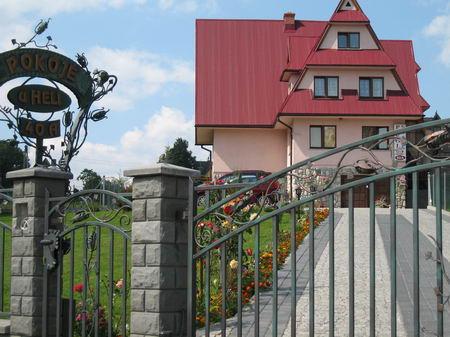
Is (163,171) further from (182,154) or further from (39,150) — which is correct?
(182,154)

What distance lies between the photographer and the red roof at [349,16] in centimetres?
3009

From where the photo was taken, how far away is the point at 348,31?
30.4 meters

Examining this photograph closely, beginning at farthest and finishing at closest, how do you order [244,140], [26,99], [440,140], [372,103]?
1. [244,140]
2. [372,103]
3. [26,99]
4. [440,140]

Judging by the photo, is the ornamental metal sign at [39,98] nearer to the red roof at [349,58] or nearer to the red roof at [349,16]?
the red roof at [349,58]

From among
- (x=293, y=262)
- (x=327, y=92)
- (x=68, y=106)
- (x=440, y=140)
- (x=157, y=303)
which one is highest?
(x=327, y=92)

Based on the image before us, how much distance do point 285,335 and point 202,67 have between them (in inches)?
1120

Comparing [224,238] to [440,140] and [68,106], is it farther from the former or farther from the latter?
[68,106]

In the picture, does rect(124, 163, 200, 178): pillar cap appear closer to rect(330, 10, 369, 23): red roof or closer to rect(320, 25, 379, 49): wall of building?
rect(320, 25, 379, 49): wall of building

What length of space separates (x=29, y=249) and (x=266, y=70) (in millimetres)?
28562

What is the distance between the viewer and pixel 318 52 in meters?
30.0

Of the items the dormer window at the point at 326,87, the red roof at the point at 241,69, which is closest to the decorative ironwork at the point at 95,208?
the dormer window at the point at 326,87

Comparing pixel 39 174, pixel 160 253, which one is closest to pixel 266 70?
pixel 39 174

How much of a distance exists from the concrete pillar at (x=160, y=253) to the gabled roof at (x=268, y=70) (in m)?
24.3

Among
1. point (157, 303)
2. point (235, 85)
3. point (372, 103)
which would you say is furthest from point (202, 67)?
point (157, 303)
